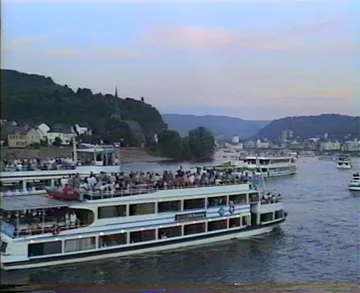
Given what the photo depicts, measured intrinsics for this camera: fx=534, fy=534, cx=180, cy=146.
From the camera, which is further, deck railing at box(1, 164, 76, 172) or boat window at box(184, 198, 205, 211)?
deck railing at box(1, 164, 76, 172)

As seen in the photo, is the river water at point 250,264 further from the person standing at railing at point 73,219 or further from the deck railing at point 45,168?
the deck railing at point 45,168

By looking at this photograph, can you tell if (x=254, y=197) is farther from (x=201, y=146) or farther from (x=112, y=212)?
(x=201, y=146)

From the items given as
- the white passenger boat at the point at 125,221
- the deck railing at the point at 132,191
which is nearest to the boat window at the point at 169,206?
the white passenger boat at the point at 125,221

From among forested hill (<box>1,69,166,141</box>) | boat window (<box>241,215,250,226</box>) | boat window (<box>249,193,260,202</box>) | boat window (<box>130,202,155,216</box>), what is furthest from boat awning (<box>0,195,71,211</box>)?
forested hill (<box>1,69,166,141</box>)

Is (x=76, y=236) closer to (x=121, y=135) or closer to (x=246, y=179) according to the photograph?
(x=246, y=179)

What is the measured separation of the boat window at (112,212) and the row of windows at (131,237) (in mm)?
180

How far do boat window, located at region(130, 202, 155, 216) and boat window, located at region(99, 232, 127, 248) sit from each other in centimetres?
24

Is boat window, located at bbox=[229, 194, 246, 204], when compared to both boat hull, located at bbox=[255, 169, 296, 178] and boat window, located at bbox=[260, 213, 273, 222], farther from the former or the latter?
boat hull, located at bbox=[255, 169, 296, 178]

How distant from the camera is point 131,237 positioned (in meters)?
5.11

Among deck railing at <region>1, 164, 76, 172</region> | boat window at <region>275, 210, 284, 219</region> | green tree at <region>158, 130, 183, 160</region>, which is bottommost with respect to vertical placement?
boat window at <region>275, 210, 284, 219</region>

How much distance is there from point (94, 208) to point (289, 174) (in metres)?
11.1

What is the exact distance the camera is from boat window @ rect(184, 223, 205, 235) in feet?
18.1

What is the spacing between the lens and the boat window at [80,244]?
15.5 ft

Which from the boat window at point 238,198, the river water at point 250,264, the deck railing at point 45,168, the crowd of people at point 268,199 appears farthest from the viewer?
the deck railing at point 45,168
